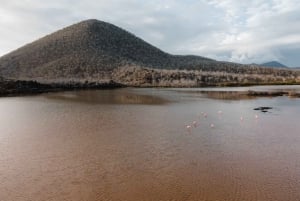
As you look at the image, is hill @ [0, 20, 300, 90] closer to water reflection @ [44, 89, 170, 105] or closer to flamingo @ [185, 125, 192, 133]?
water reflection @ [44, 89, 170, 105]

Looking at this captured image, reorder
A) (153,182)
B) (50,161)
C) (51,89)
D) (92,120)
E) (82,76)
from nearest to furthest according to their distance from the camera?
(153,182) < (50,161) < (92,120) < (51,89) < (82,76)

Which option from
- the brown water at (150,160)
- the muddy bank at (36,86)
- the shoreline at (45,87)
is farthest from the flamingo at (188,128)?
the muddy bank at (36,86)

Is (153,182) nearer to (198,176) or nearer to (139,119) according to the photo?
(198,176)

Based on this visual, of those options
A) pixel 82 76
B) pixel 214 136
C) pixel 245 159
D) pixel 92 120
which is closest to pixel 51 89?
pixel 82 76

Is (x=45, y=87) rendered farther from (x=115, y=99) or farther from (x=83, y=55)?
(x=83, y=55)

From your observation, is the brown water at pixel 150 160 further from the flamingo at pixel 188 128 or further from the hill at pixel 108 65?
the hill at pixel 108 65

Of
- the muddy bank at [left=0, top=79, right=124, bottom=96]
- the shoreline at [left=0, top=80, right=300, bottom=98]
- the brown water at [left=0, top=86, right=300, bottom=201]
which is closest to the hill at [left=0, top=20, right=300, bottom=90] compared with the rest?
the muddy bank at [left=0, top=79, right=124, bottom=96]
